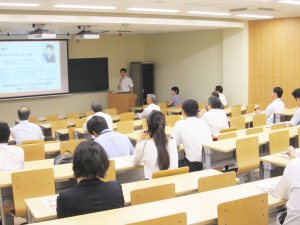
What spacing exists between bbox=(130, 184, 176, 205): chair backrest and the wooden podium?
31.0 feet

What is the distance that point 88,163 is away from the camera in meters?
2.79

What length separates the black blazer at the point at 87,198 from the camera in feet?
9.12

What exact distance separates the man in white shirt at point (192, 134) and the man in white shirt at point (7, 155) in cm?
193

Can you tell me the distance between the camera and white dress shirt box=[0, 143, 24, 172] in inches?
174

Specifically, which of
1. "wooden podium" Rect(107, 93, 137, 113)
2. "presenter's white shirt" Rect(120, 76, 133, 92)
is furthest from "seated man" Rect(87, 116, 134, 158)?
"presenter's white shirt" Rect(120, 76, 133, 92)

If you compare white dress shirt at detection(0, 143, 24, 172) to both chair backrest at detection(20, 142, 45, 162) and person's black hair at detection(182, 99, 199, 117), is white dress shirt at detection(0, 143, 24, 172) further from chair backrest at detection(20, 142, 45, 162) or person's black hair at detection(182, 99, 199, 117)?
person's black hair at detection(182, 99, 199, 117)

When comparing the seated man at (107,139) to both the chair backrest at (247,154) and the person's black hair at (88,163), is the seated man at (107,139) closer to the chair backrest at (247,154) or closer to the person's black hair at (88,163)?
the chair backrest at (247,154)

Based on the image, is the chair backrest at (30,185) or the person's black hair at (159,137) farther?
the person's black hair at (159,137)

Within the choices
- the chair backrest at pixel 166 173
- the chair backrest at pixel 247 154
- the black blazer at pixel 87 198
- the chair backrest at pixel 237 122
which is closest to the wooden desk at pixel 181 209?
the black blazer at pixel 87 198

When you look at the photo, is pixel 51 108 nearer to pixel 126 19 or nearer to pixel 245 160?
pixel 126 19

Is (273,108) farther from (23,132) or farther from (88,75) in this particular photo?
(88,75)

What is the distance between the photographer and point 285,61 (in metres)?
10.9

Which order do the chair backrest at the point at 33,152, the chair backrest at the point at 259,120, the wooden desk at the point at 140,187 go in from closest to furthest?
the wooden desk at the point at 140,187 < the chair backrest at the point at 33,152 < the chair backrest at the point at 259,120

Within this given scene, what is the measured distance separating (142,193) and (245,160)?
2.42 meters
